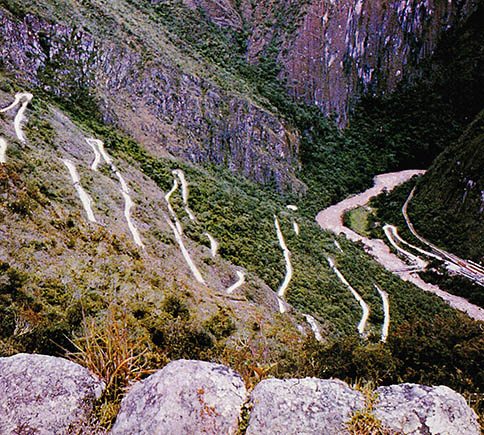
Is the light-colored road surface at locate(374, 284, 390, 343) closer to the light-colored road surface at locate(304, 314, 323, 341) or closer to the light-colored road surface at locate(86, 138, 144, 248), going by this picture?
the light-colored road surface at locate(304, 314, 323, 341)

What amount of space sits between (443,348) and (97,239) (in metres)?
10.7

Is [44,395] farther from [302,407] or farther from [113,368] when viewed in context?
[302,407]

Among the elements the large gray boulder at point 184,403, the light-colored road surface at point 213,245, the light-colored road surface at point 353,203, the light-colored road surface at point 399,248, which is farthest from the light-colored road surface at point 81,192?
the light-colored road surface at point 399,248

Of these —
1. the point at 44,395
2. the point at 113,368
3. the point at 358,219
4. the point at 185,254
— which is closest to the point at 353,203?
the point at 358,219

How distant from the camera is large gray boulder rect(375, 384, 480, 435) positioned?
4.03 metres

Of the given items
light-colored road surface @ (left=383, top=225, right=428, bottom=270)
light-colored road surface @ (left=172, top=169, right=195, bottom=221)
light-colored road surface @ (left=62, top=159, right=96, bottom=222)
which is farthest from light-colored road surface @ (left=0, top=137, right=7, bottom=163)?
light-colored road surface @ (left=383, top=225, right=428, bottom=270)

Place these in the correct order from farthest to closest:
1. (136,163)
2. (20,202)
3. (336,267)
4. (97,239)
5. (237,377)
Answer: (336,267) < (136,163) < (97,239) < (20,202) < (237,377)

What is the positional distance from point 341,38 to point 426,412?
6470 cm

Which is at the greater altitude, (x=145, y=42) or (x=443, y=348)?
(x=443, y=348)

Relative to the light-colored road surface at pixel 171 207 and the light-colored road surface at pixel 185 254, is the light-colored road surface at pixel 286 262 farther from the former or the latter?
the light-colored road surface at pixel 171 207

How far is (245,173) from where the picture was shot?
39062 millimetres

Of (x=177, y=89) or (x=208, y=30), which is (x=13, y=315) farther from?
(x=208, y=30)

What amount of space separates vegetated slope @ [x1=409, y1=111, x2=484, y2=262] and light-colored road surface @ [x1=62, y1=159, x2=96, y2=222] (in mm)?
36962

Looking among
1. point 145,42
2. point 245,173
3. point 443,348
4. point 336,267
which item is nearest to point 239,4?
point 145,42
